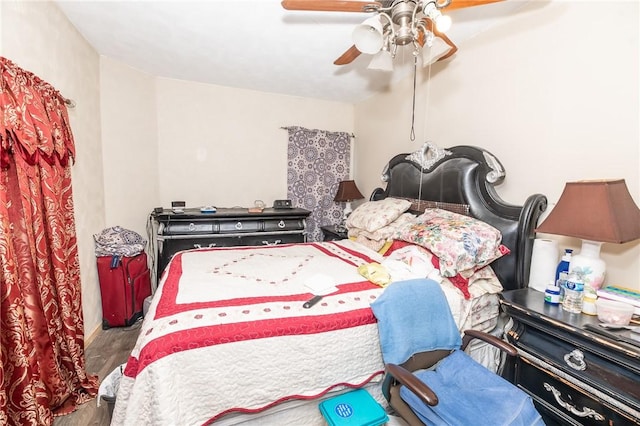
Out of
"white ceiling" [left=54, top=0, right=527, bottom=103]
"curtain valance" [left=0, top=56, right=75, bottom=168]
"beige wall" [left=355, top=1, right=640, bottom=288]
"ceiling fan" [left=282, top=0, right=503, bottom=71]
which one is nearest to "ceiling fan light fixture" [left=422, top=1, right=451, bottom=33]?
"ceiling fan" [left=282, top=0, right=503, bottom=71]

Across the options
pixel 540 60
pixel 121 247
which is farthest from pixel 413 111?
pixel 121 247

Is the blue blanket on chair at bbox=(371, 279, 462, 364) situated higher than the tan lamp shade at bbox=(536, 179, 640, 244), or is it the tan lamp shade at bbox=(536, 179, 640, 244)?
the tan lamp shade at bbox=(536, 179, 640, 244)

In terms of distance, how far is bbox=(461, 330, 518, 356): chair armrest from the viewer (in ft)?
4.42

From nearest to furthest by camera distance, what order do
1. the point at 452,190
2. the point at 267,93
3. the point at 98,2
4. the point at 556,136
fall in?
1. the point at 556,136
2. the point at 98,2
3. the point at 452,190
4. the point at 267,93

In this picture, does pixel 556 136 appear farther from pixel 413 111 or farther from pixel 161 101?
pixel 161 101

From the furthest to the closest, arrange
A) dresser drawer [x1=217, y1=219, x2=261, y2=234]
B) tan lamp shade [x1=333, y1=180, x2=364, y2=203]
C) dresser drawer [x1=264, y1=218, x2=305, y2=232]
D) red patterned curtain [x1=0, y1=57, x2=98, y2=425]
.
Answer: tan lamp shade [x1=333, y1=180, x2=364, y2=203] → dresser drawer [x1=264, y1=218, x2=305, y2=232] → dresser drawer [x1=217, y1=219, x2=261, y2=234] → red patterned curtain [x1=0, y1=57, x2=98, y2=425]

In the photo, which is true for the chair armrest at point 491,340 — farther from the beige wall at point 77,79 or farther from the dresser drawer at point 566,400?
the beige wall at point 77,79

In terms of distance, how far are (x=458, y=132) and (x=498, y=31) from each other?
2.42ft

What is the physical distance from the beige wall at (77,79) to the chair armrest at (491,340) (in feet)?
9.28

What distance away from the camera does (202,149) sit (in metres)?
3.57

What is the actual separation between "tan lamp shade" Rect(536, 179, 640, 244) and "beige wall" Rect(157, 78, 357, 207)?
3068 millimetres

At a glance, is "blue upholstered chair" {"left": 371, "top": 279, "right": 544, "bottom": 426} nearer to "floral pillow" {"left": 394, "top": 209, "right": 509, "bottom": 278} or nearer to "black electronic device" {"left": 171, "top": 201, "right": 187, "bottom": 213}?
"floral pillow" {"left": 394, "top": 209, "right": 509, "bottom": 278}

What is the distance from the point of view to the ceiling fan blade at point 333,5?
1453 mm

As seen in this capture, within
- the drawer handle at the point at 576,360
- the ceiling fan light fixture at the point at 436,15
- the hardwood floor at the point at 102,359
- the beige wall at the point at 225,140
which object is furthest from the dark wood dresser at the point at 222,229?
the drawer handle at the point at 576,360
